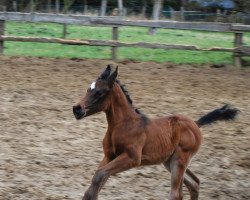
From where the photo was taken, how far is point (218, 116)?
18.4ft

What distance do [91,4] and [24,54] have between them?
3013 centimetres

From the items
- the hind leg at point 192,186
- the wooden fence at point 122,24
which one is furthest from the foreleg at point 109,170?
the wooden fence at point 122,24

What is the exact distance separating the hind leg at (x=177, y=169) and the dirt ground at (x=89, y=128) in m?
0.55

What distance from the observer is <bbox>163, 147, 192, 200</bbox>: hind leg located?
16.2ft

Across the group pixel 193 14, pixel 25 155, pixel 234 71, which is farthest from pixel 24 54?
pixel 193 14

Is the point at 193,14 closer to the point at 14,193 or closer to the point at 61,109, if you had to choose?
the point at 61,109

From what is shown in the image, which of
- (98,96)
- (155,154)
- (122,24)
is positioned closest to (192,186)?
(155,154)

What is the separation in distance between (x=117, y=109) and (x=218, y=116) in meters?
1.30

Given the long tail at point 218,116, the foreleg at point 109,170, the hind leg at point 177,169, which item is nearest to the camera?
the foreleg at point 109,170

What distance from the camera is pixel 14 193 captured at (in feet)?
17.3

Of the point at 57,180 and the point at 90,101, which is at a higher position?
the point at 90,101

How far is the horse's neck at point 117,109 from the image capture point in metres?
4.76

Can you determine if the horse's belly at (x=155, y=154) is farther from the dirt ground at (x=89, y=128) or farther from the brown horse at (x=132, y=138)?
the dirt ground at (x=89, y=128)

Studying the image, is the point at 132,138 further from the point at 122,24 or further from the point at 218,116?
the point at 122,24
